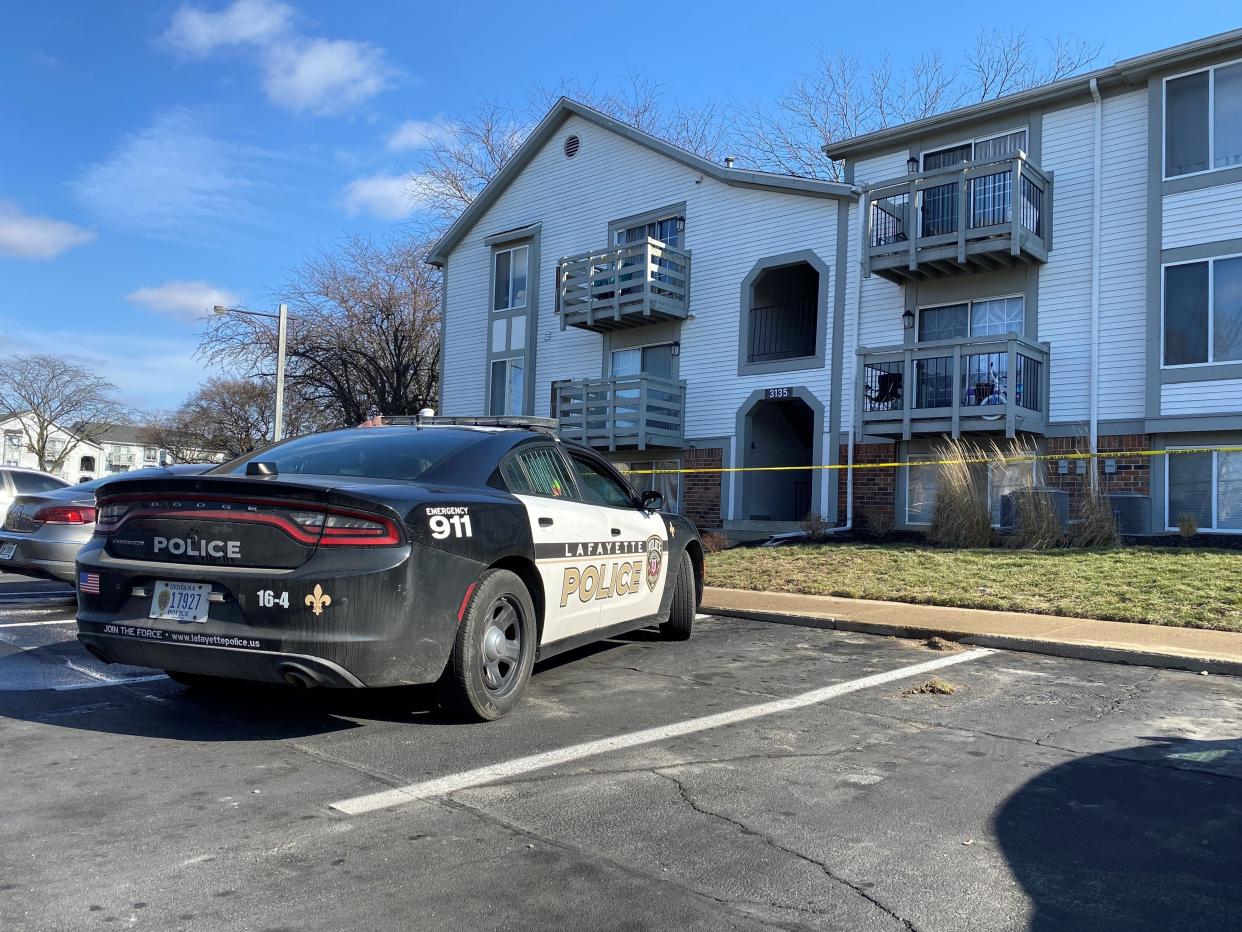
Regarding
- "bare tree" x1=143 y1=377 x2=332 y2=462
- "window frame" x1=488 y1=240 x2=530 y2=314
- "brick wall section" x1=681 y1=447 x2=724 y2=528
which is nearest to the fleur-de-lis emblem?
"brick wall section" x1=681 y1=447 x2=724 y2=528

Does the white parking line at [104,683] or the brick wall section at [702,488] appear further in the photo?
the brick wall section at [702,488]

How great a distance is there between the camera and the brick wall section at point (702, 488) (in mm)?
20719

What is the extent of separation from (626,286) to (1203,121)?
10808 millimetres

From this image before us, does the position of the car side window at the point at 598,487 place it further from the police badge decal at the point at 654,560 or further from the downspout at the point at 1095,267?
the downspout at the point at 1095,267

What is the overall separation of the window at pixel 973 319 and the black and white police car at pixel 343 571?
14.0 metres

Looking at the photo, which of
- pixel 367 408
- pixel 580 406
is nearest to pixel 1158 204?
pixel 580 406

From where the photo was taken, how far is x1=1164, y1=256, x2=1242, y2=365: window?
50.0 ft

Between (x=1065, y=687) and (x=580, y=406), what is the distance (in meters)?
15.9

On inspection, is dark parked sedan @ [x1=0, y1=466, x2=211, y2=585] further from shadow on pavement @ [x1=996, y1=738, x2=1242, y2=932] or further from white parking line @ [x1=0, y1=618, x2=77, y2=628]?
shadow on pavement @ [x1=996, y1=738, x2=1242, y2=932]

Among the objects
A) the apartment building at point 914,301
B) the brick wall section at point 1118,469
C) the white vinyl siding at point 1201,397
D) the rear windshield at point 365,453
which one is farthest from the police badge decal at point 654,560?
the white vinyl siding at point 1201,397

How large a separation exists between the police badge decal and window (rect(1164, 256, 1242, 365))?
12.2 metres

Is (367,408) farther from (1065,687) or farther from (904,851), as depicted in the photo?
(904,851)

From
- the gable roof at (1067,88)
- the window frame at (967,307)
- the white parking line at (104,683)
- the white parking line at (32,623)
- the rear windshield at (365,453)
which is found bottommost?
the white parking line at (104,683)

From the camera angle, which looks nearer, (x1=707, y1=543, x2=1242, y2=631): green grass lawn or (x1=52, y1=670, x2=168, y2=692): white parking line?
(x1=52, y1=670, x2=168, y2=692): white parking line
